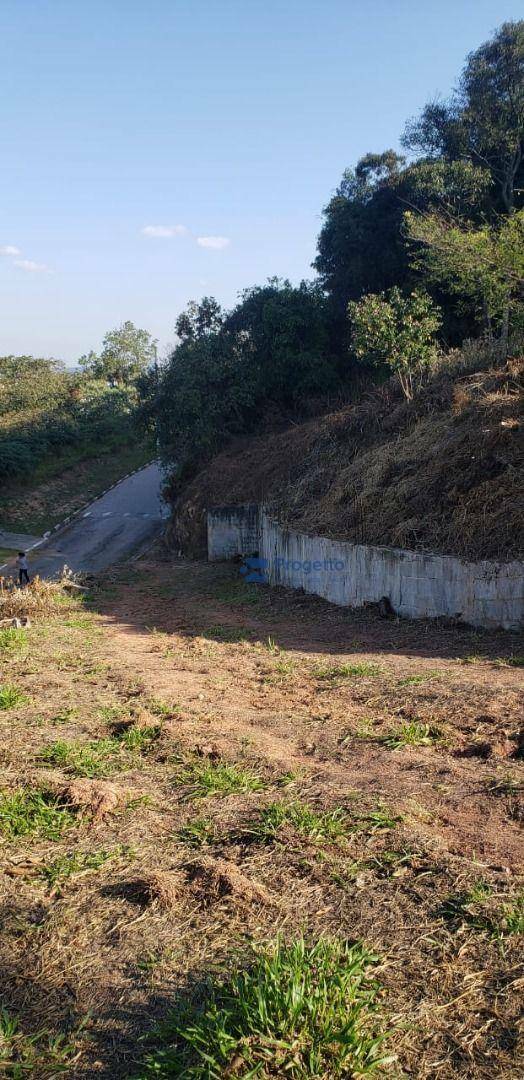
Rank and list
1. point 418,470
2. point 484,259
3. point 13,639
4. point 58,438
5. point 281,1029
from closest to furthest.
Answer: point 281,1029
point 13,639
point 418,470
point 484,259
point 58,438

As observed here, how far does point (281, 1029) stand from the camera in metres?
2.87

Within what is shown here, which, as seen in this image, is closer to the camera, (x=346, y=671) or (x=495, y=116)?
(x=346, y=671)

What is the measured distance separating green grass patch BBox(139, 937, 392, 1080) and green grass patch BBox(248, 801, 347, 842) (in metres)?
1.37

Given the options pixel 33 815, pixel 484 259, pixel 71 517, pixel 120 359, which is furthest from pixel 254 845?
pixel 120 359

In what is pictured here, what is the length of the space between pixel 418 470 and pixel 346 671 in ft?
20.1

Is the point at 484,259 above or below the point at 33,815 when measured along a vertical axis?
above

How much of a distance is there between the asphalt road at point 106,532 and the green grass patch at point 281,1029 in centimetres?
2022

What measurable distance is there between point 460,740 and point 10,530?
26148 mm

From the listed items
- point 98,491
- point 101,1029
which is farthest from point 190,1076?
point 98,491

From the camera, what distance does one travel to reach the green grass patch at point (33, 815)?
4.88 meters

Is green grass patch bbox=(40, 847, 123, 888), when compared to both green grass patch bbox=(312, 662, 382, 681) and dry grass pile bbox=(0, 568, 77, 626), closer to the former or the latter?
green grass patch bbox=(312, 662, 382, 681)

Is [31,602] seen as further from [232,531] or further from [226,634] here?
[232,531]

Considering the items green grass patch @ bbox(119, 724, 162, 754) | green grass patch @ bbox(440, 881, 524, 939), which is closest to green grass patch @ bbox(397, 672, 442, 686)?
green grass patch @ bbox(119, 724, 162, 754)

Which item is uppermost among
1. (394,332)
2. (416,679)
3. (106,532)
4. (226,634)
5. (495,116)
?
(495,116)
